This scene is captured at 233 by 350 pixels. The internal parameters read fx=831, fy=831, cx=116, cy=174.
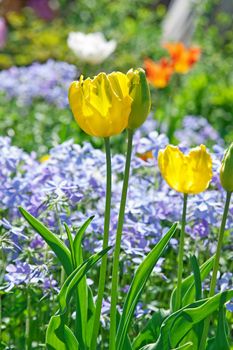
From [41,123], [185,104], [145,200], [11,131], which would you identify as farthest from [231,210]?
[185,104]

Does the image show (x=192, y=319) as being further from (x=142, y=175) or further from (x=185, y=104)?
(x=185, y=104)

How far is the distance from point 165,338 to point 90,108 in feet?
1.45

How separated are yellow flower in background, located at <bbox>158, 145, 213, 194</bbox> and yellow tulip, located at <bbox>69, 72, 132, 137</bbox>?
16 cm

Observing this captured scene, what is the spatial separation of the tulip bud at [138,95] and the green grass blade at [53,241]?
0.83 feet

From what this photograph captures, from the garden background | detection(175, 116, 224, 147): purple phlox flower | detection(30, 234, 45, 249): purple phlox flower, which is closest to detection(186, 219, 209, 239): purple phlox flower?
the garden background

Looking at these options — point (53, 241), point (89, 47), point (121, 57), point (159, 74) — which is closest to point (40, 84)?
point (89, 47)

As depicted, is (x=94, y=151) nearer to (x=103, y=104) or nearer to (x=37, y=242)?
(x=37, y=242)

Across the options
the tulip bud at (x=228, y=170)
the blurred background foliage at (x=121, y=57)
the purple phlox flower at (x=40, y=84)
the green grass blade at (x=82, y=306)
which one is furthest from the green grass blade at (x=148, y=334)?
the purple phlox flower at (x=40, y=84)

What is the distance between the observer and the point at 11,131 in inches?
142

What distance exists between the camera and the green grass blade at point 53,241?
151cm

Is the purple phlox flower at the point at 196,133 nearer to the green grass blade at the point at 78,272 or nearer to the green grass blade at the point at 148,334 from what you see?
the green grass blade at the point at 148,334

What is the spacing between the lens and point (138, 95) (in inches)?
57.4

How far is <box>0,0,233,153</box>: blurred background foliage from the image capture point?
3.96 m

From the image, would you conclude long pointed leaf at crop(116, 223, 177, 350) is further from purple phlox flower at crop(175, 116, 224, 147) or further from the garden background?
purple phlox flower at crop(175, 116, 224, 147)
